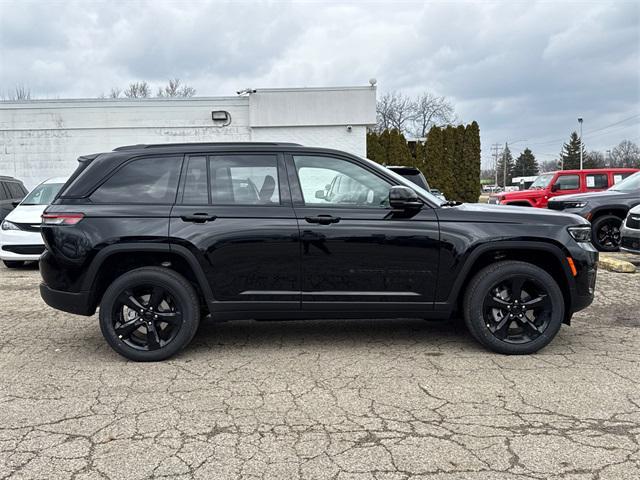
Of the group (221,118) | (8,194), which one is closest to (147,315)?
(8,194)

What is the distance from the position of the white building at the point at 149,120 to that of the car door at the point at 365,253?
1381 centimetres

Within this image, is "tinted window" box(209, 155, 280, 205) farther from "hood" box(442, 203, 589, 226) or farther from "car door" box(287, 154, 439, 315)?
"hood" box(442, 203, 589, 226)

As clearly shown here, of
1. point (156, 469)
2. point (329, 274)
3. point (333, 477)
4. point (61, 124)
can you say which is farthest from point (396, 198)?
point (61, 124)

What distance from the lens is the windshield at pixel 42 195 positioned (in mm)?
10546

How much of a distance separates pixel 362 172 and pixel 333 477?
266cm

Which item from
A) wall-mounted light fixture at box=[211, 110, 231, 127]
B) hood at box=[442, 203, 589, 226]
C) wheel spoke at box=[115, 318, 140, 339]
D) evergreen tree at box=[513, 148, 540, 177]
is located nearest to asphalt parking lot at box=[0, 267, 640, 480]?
wheel spoke at box=[115, 318, 140, 339]

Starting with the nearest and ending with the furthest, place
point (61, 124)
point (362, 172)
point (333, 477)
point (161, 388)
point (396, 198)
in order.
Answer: point (333, 477), point (161, 388), point (396, 198), point (362, 172), point (61, 124)

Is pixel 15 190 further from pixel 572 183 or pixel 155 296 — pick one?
pixel 572 183

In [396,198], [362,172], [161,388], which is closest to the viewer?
[161,388]

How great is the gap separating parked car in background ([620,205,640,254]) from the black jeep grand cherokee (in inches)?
197

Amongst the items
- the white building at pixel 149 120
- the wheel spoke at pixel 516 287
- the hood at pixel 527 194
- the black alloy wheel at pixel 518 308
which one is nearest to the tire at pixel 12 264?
the white building at pixel 149 120

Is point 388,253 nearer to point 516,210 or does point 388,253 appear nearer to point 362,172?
point 362,172

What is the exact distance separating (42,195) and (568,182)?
12.5 m

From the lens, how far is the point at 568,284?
4719mm
